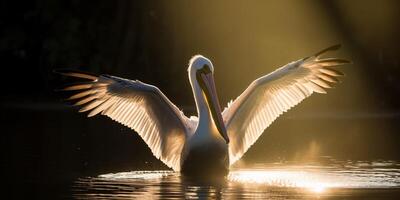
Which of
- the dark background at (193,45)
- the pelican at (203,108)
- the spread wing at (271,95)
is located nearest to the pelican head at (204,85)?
the pelican at (203,108)

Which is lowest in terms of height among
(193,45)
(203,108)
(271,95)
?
(203,108)

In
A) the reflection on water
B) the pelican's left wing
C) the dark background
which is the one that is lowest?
the reflection on water

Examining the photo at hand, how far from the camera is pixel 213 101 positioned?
14117mm

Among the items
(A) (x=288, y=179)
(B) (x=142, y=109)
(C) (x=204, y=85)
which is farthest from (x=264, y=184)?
(B) (x=142, y=109)

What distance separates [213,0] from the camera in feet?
101

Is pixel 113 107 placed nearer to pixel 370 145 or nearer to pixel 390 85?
pixel 370 145

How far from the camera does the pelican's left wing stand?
1436cm

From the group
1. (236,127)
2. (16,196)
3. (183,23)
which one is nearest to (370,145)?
(236,127)

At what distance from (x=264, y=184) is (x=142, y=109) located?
2427 millimetres

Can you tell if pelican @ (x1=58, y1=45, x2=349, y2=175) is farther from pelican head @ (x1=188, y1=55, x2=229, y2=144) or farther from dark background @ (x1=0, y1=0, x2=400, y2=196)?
dark background @ (x1=0, y1=0, x2=400, y2=196)

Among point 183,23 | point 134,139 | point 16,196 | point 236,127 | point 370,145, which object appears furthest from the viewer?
point 183,23

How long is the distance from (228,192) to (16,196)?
2.15 metres

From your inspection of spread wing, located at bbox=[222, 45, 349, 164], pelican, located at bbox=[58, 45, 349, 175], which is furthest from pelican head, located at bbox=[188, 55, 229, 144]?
spread wing, located at bbox=[222, 45, 349, 164]

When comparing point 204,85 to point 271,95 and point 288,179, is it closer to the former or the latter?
point 271,95
